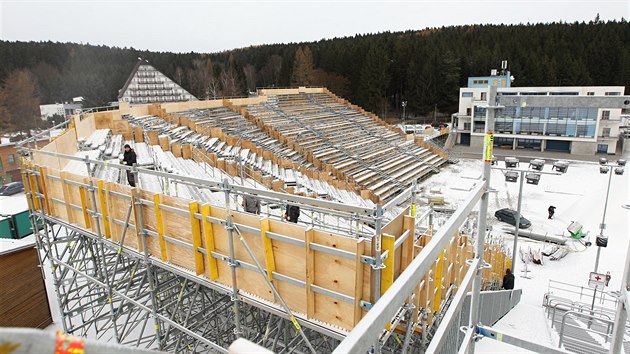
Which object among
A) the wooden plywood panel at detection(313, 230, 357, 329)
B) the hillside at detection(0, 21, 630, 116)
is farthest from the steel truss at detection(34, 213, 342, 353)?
the hillside at detection(0, 21, 630, 116)

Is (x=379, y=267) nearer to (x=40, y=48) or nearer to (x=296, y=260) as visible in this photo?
(x=296, y=260)

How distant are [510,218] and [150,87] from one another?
239 feet

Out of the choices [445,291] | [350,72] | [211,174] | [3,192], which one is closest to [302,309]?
[445,291]

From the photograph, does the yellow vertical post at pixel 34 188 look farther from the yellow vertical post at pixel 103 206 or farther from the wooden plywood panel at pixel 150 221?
the wooden plywood panel at pixel 150 221

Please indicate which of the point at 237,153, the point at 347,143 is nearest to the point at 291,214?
the point at 237,153

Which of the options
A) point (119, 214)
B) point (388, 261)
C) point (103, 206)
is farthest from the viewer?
point (103, 206)

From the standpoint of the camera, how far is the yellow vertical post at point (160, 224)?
658cm

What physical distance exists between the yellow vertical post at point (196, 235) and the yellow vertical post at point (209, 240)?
7.1 inches

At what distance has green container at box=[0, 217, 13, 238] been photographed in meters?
17.7

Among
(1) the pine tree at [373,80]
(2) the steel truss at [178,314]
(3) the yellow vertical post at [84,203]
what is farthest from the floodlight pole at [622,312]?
(1) the pine tree at [373,80]

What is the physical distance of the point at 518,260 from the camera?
1780cm

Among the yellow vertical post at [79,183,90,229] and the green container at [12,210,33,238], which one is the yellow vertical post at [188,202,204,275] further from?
the green container at [12,210,33,238]

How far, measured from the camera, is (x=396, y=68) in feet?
208

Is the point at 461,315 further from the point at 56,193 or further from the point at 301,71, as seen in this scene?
the point at 301,71
